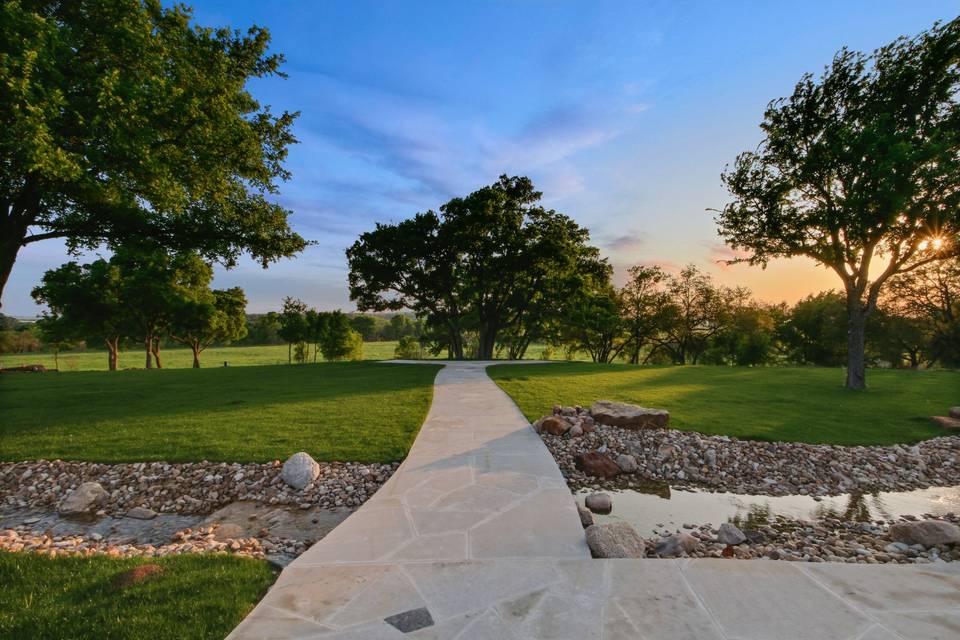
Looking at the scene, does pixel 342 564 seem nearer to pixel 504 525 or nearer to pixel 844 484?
pixel 504 525

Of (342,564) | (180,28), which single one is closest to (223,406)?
(342,564)

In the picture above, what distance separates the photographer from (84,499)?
5812 mm

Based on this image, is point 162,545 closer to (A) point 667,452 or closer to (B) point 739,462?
(A) point 667,452

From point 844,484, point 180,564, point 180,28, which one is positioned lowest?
point 844,484

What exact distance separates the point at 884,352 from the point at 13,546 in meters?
51.9

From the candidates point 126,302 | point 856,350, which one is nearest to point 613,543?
point 856,350

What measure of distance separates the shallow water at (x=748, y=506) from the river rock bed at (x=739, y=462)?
0.25m

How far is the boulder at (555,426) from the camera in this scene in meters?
8.40

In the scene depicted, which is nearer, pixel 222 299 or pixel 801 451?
pixel 801 451

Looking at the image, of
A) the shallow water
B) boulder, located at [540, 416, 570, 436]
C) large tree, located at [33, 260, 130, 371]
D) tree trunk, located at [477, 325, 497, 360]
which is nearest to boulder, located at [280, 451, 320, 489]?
the shallow water

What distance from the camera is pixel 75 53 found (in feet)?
28.5

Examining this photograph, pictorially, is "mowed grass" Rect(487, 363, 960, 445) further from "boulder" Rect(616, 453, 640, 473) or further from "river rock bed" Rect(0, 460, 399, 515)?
"river rock bed" Rect(0, 460, 399, 515)

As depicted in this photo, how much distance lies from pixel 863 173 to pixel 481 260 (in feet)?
65.8

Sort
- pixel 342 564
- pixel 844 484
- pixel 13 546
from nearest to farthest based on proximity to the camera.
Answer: pixel 342 564, pixel 13 546, pixel 844 484
